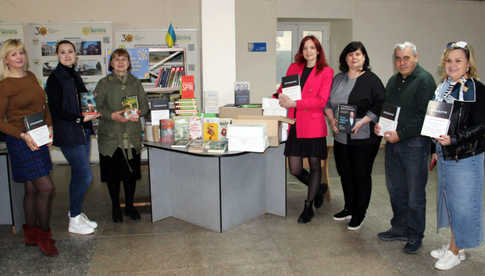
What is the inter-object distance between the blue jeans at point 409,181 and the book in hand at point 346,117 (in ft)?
1.08

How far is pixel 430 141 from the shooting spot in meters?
2.76

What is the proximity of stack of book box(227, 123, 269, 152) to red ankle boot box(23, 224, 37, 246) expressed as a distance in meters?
1.61

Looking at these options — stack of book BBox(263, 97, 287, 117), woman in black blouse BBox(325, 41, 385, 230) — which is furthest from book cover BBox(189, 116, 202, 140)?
woman in black blouse BBox(325, 41, 385, 230)

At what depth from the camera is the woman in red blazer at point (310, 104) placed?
3.15m

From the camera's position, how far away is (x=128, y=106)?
130 inches

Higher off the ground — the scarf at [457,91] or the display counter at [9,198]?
the scarf at [457,91]

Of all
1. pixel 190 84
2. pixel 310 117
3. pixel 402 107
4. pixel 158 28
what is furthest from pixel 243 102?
pixel 158 28

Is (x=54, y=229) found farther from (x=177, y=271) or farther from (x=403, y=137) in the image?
(x=403, y=137)

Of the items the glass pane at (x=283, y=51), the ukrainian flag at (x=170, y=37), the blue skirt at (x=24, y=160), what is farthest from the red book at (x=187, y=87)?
the glass pane at (x=283, y=51)

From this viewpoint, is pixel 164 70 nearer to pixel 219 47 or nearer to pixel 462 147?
pixel 219 47

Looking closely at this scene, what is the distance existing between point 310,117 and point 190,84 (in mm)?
1121

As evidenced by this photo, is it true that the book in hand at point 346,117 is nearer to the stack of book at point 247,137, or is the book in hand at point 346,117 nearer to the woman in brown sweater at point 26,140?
the stack of book at point 247,137

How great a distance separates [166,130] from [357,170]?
5.41 ft

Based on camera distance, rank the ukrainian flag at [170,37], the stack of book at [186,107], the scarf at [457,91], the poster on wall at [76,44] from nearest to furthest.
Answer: the scarf at [457,91], the stack of book at [186,107], the ukrainian flag at [170,37], the poster on wall at [76,44]
